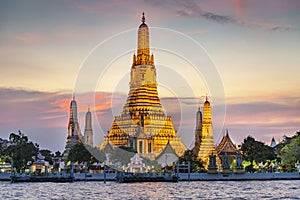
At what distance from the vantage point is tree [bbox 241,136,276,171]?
101m

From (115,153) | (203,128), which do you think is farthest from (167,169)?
(203,128)

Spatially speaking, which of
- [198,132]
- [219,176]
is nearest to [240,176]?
[219,176]

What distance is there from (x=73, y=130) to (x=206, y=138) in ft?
92.8

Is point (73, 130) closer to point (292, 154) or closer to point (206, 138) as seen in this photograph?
point (206, 138)

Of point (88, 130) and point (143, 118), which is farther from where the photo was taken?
point (88, 130)

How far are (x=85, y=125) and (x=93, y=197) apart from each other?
7140cm

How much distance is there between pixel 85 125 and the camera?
126750mm

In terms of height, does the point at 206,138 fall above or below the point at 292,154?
above

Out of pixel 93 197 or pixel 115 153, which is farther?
pixel 115 153

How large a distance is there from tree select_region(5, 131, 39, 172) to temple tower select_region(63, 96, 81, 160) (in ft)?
62.5

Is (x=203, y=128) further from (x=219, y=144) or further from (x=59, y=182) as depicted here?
(x=59, y=182)

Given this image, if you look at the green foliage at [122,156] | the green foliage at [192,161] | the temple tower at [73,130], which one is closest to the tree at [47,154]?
the temple tower at [73,130]

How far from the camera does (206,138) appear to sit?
114875 millimetres

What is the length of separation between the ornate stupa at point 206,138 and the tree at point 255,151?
10.7 meters
